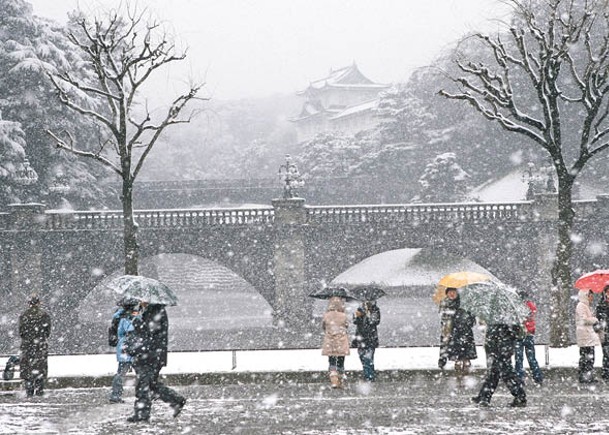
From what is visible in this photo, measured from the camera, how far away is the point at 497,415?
33.8 feet

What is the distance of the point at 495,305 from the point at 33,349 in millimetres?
7160

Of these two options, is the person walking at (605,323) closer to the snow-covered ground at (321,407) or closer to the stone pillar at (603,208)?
the snow-covered ground at (321,407)

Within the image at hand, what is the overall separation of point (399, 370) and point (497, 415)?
3523mm

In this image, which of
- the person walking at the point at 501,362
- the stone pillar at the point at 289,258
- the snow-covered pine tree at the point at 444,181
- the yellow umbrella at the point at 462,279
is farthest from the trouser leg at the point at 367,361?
the snow-covered pine tree at the point at 444,181

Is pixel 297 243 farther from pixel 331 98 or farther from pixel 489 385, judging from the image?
pixel 331 98

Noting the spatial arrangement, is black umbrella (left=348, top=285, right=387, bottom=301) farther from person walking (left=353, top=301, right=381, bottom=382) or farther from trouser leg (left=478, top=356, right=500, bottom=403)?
trouser leg (left=478, top=356, right=500, bottom=403)

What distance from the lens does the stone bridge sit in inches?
1278

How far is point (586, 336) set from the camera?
12695 millimetres

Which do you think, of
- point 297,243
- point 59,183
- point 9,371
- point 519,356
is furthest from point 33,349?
point 59,183

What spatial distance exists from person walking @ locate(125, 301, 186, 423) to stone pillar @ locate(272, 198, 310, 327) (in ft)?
73.0

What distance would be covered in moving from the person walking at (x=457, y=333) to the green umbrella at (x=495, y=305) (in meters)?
1.63

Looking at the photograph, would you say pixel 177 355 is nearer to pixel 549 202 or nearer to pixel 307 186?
pixel 549 202

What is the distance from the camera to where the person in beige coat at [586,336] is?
12.7 m

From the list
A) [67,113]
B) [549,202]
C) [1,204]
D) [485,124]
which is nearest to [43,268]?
[1,204]
